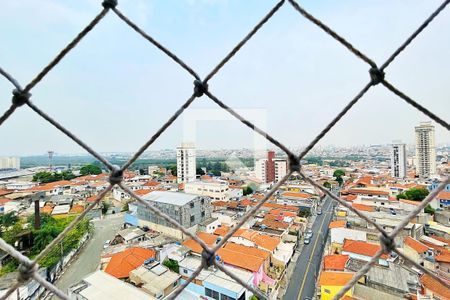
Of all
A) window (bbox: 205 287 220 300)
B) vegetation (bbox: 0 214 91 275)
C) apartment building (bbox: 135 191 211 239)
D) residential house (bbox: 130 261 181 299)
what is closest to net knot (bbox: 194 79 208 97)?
window (bbox: 205 287 220 300)

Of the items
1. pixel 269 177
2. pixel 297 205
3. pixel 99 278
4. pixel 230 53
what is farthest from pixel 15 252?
pixel 269 177

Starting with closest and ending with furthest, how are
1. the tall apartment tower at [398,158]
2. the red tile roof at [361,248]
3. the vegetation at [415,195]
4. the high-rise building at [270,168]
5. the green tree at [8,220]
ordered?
the red tile roof at [361,248]
the green tree at [8,220]
the vegetation at [415,195]
the high-rise building at [270,168]
the tall apartment tower at [398,158]

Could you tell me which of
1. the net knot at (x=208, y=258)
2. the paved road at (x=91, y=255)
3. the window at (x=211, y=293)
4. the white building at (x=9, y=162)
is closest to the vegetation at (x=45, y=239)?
the paved road at (x=91, y=255)

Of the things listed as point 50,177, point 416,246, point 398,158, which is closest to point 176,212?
point 416,246

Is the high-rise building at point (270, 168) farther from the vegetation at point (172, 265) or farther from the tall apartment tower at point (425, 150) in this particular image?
the vegetation at point (172, 265)

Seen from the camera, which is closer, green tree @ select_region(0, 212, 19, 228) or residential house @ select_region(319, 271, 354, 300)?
residential house @ select_region(319, 271, 354, 300)

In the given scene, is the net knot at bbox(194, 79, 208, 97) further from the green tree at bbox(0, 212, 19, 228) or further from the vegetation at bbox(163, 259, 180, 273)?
the green tree at bbox(0, 212, 19, 228)
